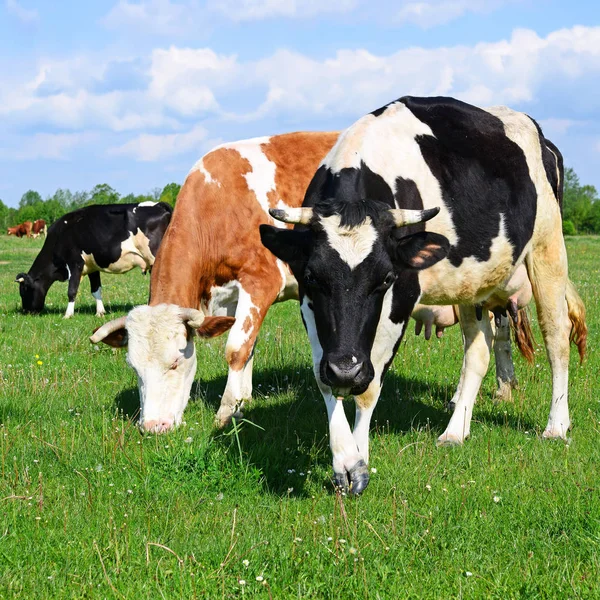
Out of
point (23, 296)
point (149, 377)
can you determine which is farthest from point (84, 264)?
point (149, 377)

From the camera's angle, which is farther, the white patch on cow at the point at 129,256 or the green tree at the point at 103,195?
the green tree at the point at 103,195

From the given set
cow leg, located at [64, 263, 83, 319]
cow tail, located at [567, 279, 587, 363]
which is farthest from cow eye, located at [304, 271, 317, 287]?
cow leg, located at [64, 263, 83, 319]

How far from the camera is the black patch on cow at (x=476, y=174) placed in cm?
579

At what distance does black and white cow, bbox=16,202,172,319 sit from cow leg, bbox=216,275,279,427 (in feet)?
Result: 33.2

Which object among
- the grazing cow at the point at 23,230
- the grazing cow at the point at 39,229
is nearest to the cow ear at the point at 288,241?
the grazing cow at the point at 39,229

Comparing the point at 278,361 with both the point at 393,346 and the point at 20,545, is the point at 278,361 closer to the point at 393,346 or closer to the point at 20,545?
the point at 393,346

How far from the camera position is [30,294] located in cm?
1603

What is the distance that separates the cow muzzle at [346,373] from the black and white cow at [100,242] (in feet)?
43.7

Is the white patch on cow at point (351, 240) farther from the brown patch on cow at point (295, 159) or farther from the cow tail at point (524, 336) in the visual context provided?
the cow tail at point (524, 336)

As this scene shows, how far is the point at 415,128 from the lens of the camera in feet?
19.2

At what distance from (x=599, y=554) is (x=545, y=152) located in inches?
158

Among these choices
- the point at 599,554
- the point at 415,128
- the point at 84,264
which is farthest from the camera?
the point at 84,264

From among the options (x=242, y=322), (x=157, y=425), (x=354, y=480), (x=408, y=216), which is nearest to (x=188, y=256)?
(x=242, y=322)

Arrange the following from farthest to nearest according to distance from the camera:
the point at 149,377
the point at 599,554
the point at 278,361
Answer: the point at 278,361 < the point at 149,377 < the point at 599,554
